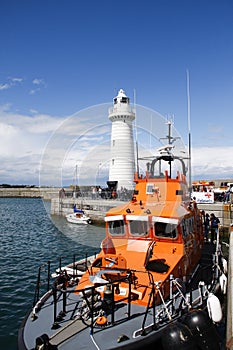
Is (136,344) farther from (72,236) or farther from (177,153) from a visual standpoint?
(72,236)

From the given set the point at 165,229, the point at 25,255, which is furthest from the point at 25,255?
the point at 165,229

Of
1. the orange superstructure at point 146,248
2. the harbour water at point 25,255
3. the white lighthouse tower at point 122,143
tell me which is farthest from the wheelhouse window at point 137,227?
the white lighthouse tower at point 122,143

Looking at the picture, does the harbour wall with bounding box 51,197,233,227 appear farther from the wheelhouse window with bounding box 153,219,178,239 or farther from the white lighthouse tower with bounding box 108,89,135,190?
the wheelhouse window with bounding box 153,219,178,239

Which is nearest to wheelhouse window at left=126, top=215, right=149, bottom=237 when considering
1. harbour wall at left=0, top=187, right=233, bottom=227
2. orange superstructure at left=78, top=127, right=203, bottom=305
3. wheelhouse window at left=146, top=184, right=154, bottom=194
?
orange superstructure at left=78, top=127, right=203, bottom=305

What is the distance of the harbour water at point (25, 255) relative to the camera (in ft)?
29.0

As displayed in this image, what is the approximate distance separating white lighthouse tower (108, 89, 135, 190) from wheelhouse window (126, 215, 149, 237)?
21.8 meters

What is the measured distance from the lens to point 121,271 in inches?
275

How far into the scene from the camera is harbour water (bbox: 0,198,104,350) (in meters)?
8.84

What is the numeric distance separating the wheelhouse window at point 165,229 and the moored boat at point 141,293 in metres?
0.03

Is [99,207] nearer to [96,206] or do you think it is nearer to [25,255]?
[96,206]

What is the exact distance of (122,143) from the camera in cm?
3100

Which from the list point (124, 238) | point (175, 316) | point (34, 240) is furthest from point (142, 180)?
point (34, 240)

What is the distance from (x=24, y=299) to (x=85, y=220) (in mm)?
19581

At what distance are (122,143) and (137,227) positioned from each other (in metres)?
23.1
